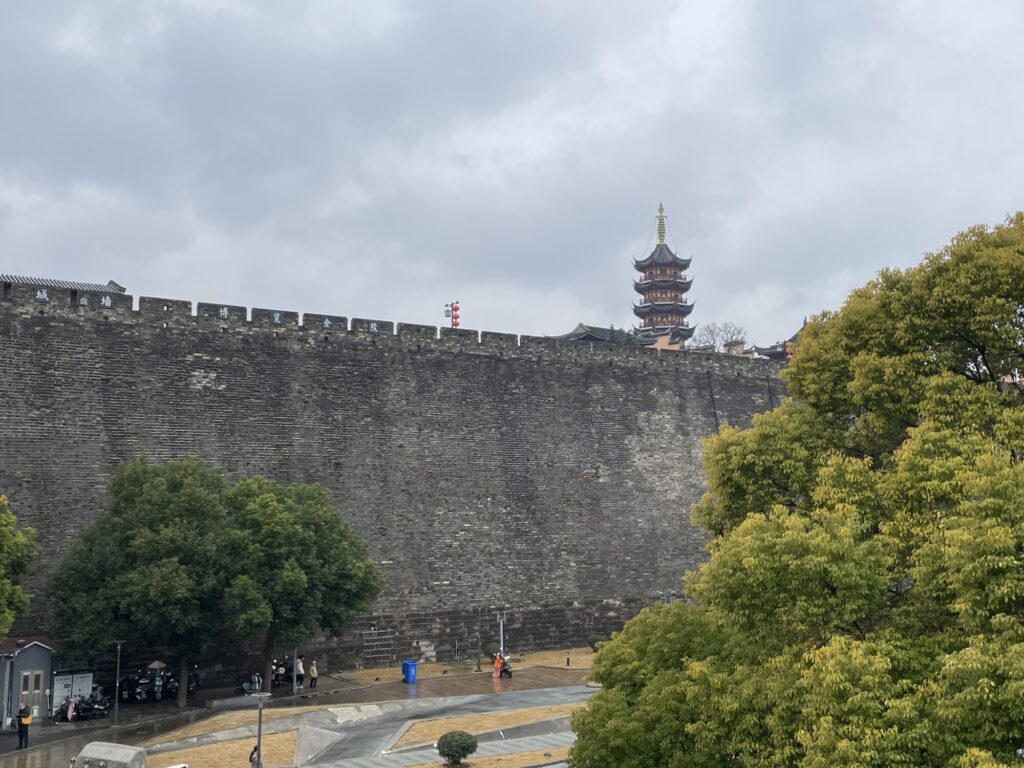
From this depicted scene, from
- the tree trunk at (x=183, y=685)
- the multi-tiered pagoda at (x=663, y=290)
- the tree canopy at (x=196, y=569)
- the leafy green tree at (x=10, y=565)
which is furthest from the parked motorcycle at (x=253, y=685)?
the multi-tiered pagoda at (x=663, y=290)

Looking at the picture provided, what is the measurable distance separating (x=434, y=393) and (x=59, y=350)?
8954mm

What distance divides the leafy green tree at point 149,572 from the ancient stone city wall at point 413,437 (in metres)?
2.15

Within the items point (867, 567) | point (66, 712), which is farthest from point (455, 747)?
point (66, 712)

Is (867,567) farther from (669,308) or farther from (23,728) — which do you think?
(669,308)

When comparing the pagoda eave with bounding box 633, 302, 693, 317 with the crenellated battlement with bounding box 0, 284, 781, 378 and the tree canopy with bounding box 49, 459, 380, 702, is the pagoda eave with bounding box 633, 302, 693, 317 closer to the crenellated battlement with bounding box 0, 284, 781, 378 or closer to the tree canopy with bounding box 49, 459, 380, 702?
the crenellated battlement with bounding box 0, 284, 781, 378

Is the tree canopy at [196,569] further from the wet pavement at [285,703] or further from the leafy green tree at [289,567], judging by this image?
the wet pavement at [285,703]

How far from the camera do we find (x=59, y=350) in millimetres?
20641

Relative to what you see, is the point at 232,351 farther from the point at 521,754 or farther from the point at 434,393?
the point at 521,754

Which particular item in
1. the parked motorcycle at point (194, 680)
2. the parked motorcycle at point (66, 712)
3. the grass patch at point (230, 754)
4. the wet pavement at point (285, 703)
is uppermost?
the parked motorcycle at point (194, 680)

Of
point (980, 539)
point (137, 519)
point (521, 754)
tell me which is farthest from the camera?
point (137, 519)

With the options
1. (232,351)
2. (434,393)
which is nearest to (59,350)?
(232,351)

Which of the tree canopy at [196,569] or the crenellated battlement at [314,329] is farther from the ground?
the crenellated battlement at [314,329]

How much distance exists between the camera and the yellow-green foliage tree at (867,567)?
7.04 m

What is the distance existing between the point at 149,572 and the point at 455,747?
6.82m
